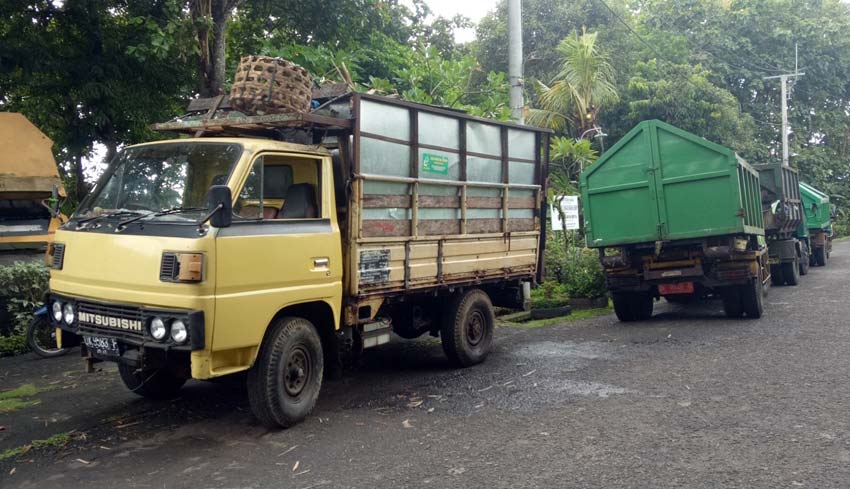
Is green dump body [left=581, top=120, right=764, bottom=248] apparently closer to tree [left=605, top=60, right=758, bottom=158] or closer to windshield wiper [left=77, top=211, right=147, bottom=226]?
windshield wiper [left=77, top=211, right=147, bottom=226]

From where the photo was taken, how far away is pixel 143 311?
492 centimetres

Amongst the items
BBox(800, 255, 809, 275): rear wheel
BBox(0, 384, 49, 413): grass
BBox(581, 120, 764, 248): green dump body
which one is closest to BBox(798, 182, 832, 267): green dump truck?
BBox(800, 255, 809, 275): rear wheel

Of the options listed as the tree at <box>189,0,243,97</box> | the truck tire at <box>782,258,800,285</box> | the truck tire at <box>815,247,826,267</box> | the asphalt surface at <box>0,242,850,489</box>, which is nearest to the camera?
the asphalt surface at <box>0,242,850,489</box>

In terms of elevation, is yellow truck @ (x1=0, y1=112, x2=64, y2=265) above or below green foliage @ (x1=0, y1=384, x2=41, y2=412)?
above

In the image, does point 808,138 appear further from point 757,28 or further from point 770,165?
point 770,165

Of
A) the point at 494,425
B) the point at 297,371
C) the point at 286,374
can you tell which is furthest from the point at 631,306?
the point at 286,374

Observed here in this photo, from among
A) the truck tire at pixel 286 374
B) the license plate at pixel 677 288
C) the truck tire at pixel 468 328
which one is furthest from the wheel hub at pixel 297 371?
the license plate at pixel 677 288

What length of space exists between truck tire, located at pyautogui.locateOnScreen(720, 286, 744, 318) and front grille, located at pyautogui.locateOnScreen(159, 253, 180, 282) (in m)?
8.06

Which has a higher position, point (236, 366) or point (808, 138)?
point (808, 138)

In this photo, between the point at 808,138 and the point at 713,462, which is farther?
the point at 808,138

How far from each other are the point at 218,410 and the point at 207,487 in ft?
5.85

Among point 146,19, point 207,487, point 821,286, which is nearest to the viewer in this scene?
point 207,487

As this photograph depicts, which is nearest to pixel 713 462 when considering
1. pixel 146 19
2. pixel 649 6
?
pixel 146 19

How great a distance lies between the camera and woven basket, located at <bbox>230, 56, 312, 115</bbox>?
5875mm
